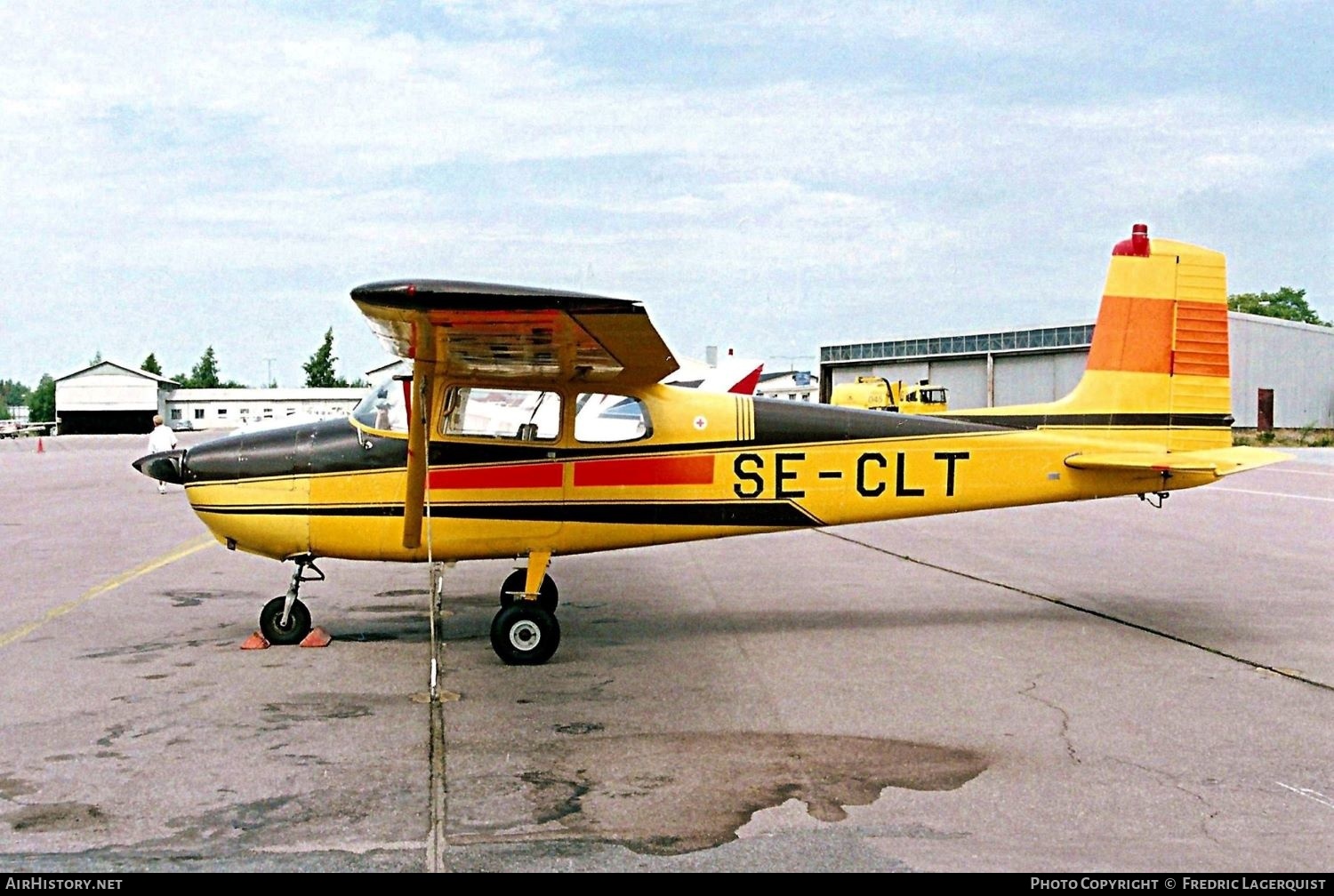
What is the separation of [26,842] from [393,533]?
396 centimetres

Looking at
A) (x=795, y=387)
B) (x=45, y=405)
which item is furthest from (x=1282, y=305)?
(x=45, y=405)

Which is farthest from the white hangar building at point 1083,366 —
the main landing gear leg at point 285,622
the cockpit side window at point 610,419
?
the main landing gear leg at point 285,622

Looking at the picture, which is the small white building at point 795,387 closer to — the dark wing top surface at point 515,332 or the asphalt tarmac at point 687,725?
the asphalt tarmac at point 687,725

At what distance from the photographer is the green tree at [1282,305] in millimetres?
102188

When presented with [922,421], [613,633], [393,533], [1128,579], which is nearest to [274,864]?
[393,533]

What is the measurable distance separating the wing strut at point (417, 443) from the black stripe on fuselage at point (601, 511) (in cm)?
13

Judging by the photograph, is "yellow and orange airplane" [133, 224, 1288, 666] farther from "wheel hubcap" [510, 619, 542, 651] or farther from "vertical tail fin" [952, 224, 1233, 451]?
"vertical tail fin" [952, 224, 1233, 451]

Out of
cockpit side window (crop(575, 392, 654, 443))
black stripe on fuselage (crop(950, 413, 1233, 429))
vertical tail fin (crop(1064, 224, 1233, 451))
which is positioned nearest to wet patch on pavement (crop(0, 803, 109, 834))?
cockpit side window (crop(575, 392, 654, 443))

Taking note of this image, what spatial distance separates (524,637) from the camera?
7938mm

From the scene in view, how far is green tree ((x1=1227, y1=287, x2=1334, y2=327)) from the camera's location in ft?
335

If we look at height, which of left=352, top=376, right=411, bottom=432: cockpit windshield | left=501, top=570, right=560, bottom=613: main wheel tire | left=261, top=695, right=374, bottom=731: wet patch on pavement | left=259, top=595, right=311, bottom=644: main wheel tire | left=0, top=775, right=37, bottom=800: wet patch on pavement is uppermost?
left=352, top=376, right=411, bottom=432: cockpit windshield

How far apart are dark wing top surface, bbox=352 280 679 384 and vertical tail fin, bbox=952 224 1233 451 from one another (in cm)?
338

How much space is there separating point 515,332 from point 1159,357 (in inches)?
219

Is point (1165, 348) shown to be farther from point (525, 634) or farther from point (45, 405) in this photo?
point (45, 405)
